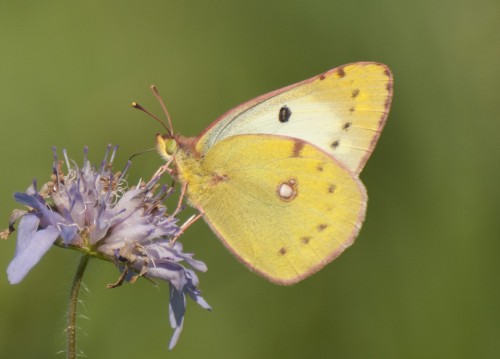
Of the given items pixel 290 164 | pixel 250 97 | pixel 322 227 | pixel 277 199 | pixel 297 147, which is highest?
pixel 297 147

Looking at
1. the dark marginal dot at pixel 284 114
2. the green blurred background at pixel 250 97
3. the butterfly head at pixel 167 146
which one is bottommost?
the green blurred background at pixel 250 97

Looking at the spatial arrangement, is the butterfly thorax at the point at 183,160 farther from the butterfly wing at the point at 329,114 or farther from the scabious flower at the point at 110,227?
the scabious flower at the point at 110,227

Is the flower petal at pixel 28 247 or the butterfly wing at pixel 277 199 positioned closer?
the flower petal at pixel 28 247

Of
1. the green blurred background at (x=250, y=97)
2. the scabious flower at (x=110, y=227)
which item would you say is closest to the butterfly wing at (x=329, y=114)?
the scabious flower at (x=110, y=227)

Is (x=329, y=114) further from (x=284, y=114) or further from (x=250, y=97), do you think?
(x=250, y=97)

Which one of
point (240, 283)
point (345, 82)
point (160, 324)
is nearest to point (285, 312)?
point (240, 283)

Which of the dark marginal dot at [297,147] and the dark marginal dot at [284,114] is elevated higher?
the dark marginal dot at [284,114]

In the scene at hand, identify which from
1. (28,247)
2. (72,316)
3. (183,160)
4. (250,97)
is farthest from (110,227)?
(250,97)

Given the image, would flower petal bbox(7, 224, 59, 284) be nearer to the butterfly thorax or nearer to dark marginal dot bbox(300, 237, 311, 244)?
the butterfly thorax
